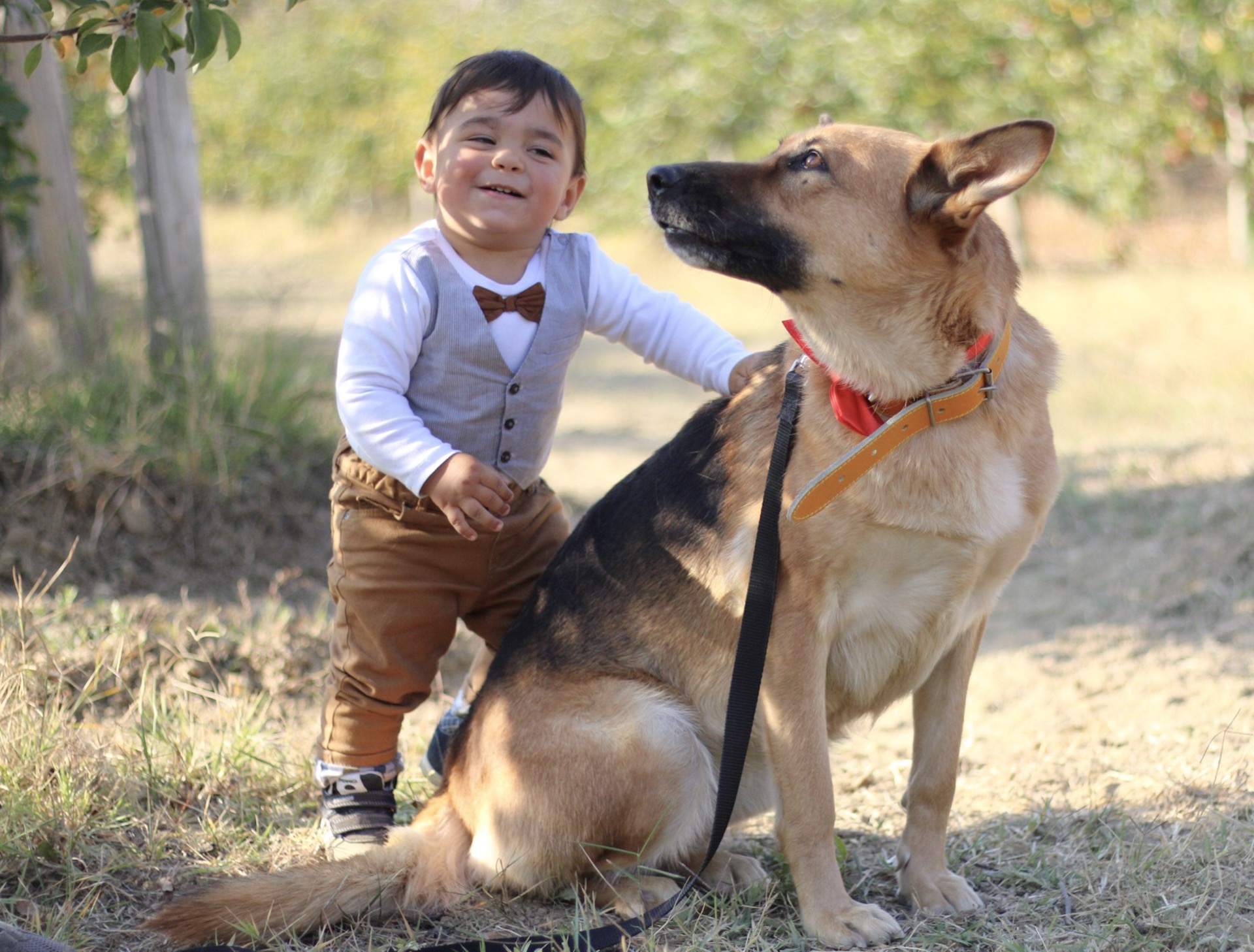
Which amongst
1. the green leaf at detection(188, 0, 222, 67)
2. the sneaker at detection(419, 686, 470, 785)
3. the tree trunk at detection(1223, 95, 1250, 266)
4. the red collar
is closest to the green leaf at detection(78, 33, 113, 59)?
the green leaf at detection(188, 0, 222, 67)

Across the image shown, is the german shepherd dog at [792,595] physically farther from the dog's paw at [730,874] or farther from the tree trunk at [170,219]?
the tree trunk at [170,219]

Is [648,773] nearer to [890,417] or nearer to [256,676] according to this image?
[890,417]

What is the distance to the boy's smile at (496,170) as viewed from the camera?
257 centimetres

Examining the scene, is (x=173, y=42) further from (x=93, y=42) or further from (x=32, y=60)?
(x=32, y=60)

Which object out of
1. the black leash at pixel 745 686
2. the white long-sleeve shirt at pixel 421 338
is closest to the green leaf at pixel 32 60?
the white long-sleeve shirt at pixel 421 338

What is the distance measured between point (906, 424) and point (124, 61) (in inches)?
68.4

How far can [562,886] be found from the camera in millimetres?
2471

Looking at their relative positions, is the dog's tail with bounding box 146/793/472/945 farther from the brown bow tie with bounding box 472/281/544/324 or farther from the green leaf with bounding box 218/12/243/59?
the green leaf with bounding box 218/12/243/59

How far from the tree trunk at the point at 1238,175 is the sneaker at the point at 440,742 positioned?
9.62m

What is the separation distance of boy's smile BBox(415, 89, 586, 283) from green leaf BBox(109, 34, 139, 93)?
0.68 meters

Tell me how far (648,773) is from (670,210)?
1172 mm

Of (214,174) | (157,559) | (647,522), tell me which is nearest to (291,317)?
(157,559)

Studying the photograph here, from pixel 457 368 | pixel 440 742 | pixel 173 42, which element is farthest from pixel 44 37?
pixel 440 742

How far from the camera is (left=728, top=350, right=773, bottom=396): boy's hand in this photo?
102 inches
